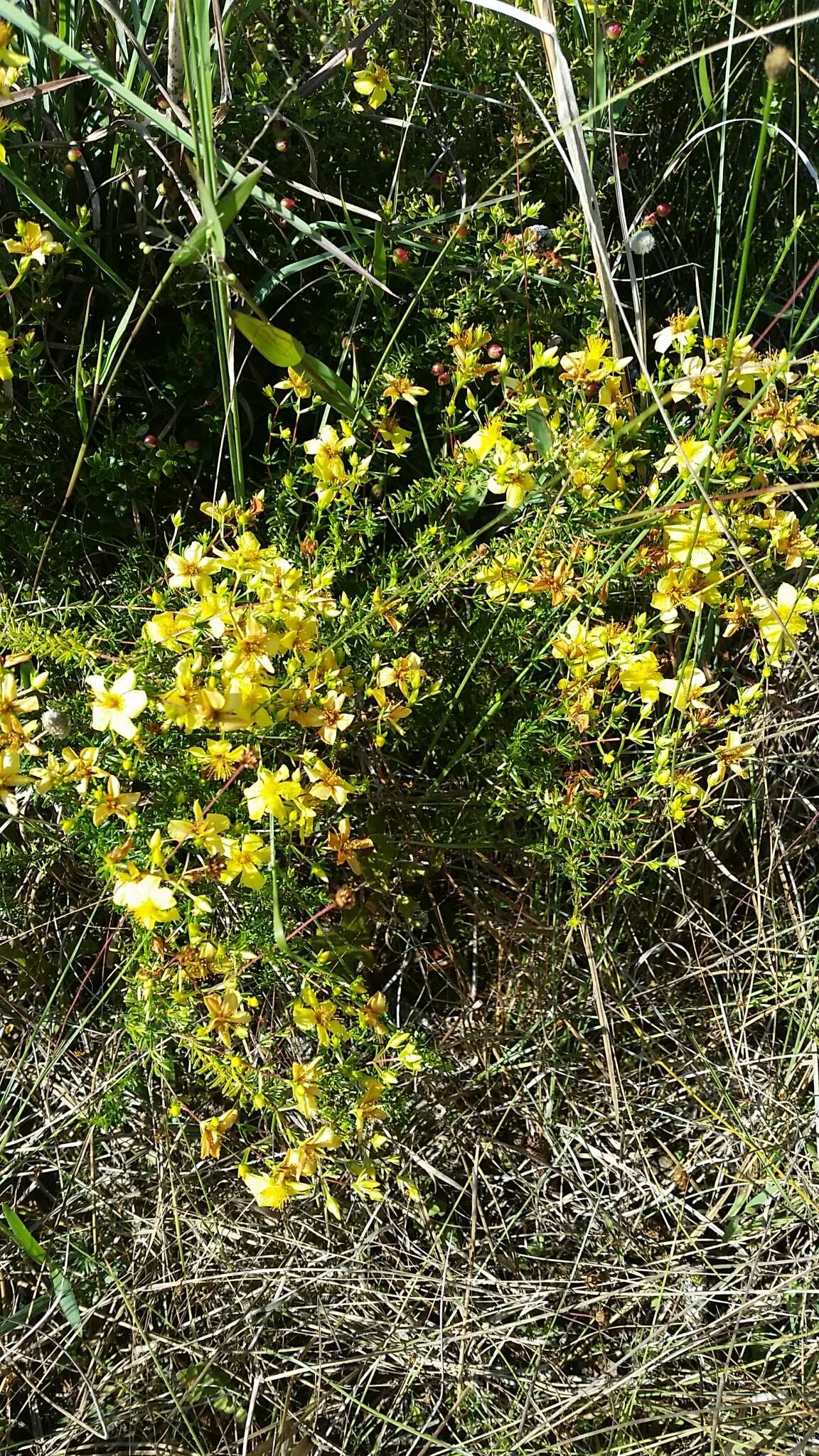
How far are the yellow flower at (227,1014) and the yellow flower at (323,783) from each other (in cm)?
32

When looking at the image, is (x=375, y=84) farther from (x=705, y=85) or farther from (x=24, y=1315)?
(x=24, y=1315)

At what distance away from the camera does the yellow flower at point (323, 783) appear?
1.46 metres

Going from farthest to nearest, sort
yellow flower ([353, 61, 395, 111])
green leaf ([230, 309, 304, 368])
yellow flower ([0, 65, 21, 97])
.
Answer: yellow flower ([353, 61, 395, 111])
yellow flower ([0, 65, 21, 97])
green leaf ([230, 309, 304, 368])

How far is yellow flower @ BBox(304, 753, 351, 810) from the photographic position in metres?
1.46

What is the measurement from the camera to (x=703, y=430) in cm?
171

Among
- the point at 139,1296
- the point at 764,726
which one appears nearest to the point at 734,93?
the point at 764,726

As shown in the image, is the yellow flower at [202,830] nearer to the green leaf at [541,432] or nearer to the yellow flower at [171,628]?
the yellow flower at [171,628]

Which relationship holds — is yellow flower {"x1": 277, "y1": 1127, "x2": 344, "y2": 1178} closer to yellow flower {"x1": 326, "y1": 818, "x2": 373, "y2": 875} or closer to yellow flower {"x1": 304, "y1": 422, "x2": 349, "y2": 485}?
yellow flower {"x1": 326, "y1": 818, "x2": 373, "y2": 875}

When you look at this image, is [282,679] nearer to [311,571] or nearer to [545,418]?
[311,571]

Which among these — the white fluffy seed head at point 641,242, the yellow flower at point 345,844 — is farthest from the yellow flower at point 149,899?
the white fluffy seed head at point 641,242

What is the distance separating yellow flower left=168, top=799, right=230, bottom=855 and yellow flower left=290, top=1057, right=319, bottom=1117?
1.22 ft

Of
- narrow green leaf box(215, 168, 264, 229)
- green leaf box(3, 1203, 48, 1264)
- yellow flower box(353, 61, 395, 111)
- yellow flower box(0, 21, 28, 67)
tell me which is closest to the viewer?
narrow green leaf box(215, 168, 264, 229)

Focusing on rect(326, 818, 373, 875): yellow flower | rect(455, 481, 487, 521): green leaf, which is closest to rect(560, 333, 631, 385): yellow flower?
rect(455, 481, 487, 521): green leaf

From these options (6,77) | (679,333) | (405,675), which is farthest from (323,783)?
(6,77)
